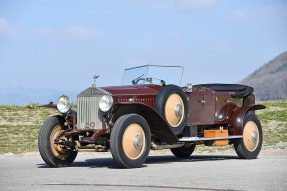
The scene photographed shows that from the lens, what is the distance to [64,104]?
10086 mm

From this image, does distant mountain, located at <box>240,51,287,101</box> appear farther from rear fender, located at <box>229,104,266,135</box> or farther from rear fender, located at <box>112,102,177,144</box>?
rear fender, located at <box>112,102,177,144</box>

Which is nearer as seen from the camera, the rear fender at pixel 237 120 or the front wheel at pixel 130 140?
the front wheel at pixel 130 140

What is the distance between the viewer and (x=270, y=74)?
577ft

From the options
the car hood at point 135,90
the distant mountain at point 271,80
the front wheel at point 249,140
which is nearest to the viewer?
the car hood at point 135,90

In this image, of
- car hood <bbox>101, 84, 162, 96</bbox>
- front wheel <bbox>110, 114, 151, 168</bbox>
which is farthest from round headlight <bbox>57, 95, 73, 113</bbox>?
front wheel <bbox>110, 114, 151, 168</bbox>

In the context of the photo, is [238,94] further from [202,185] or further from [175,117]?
[202,185]

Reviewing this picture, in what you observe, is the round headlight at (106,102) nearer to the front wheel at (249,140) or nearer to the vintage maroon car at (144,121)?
the vintage maroon car at (144,121)

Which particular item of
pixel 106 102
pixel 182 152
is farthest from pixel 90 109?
pixel 182 152

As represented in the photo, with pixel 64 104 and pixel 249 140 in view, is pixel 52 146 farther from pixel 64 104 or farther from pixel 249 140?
pixel 249 140

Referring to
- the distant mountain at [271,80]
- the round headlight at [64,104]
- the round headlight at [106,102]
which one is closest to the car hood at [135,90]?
the round headlight at [106,102]

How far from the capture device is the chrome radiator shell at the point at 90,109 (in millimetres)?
9539

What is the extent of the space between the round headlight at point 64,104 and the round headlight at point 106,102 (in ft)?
3.50

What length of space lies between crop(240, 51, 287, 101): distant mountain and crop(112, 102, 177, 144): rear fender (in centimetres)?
14275

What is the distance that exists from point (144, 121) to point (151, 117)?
58cm
